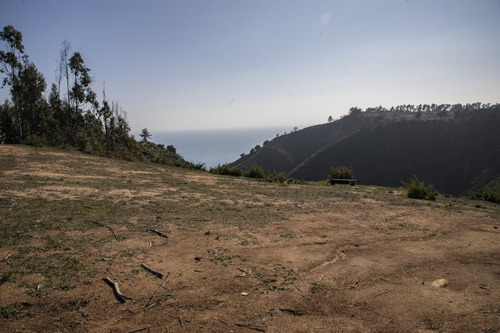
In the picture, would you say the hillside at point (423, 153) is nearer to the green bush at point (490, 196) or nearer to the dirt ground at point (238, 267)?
the green bush at point (490, 196)

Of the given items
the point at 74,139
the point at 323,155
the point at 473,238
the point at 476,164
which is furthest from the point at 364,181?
the point at 473,238

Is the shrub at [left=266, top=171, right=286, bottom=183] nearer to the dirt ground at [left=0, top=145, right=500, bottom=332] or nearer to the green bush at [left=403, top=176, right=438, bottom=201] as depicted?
the green bush at [left=403, top=176, right=438, bottom=201]

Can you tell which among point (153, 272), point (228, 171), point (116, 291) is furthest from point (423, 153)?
point (116, 291)

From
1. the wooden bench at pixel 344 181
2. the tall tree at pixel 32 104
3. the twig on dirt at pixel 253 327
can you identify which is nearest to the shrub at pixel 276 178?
the wooden bench at pixel 344 181

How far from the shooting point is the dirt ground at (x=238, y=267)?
3.77 metres

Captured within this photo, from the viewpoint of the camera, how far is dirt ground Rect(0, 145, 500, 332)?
3.77 meters

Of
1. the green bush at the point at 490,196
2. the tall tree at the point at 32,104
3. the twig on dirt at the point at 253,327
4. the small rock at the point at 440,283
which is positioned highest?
the tall tree at the point at 32,104

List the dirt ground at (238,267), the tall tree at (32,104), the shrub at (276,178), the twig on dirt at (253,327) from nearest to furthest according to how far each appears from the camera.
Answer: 1. the twig on dirt at (253,327)
2. the dirt ground at (238,267)
3. the shrub at (276,178)
4. the tall tree at (32,104)

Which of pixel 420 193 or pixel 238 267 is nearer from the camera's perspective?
pixel 238 267

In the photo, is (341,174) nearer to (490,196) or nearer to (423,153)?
(490,196)

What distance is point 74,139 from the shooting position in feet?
105

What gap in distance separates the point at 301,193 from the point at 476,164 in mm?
105392

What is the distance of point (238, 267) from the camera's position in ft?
17.1

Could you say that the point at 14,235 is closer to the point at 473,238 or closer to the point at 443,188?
the point at 473,238
